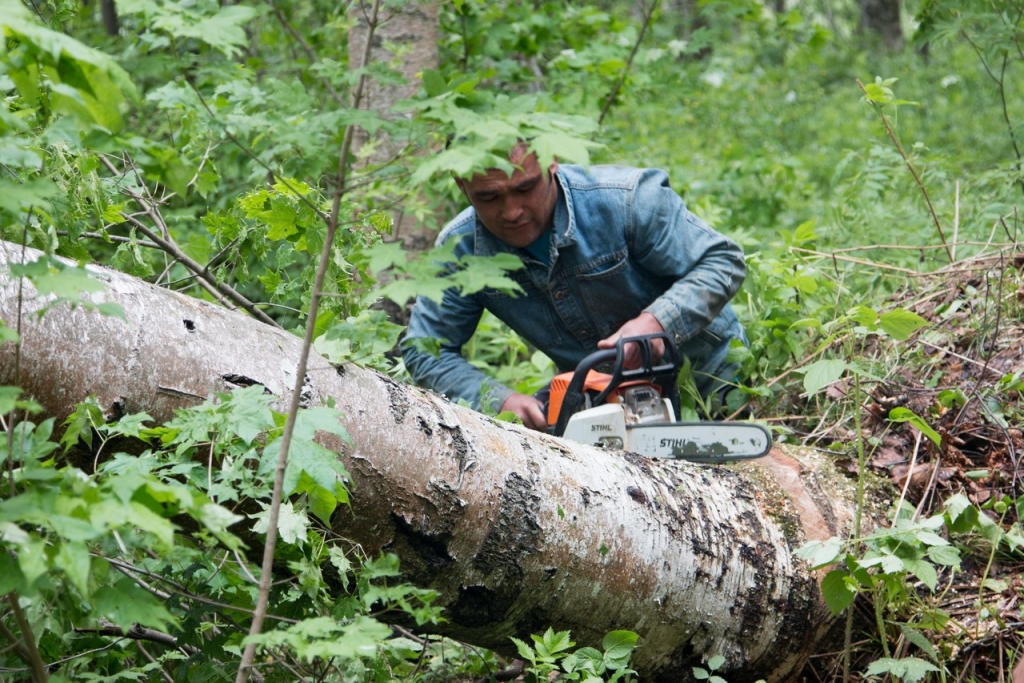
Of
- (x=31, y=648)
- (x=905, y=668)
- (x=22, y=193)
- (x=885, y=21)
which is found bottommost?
(x=885, y=21)

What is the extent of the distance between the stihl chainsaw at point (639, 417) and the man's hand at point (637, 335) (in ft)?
0.06

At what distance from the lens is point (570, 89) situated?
229 inches

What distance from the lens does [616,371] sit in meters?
2.91

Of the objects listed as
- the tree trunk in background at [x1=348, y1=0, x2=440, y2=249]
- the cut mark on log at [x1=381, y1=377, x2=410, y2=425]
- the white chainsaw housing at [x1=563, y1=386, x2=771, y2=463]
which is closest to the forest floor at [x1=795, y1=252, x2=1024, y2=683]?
the white chainsaw housing at [x1=563, y1=386, x2=771, y2=463]

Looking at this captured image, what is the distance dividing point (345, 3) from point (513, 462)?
13.1ft

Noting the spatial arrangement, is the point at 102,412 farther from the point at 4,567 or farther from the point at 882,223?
the point at 882,223

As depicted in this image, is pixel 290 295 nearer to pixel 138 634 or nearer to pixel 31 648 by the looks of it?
pixel 138 634

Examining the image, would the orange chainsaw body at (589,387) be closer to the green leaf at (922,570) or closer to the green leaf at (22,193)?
the green leaf at (922,570)

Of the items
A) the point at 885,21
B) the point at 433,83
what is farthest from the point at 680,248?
the point at 885,21

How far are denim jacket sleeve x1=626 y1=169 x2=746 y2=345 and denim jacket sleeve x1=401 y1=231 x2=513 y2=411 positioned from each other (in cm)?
70

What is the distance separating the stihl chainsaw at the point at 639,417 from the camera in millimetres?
2844

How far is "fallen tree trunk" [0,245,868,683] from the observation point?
174 cm

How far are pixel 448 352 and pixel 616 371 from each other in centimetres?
103

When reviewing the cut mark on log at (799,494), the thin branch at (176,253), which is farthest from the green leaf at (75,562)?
the cut mark on log at (799,494)
